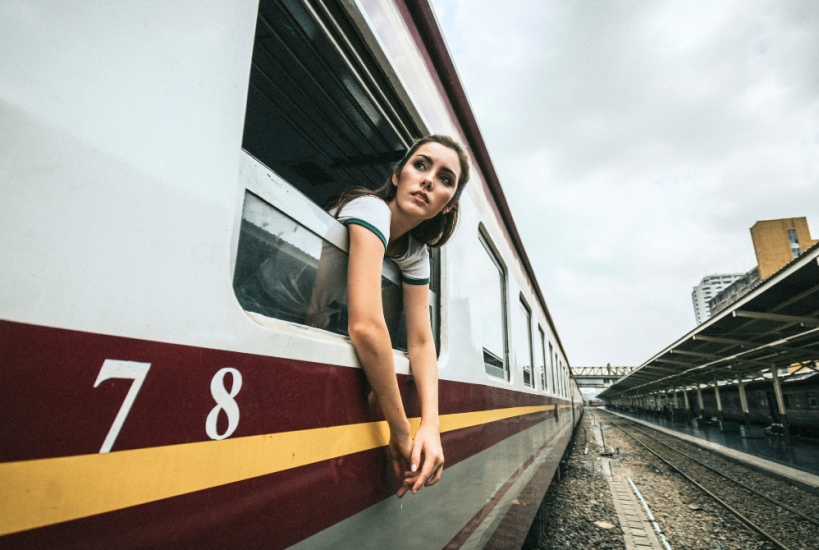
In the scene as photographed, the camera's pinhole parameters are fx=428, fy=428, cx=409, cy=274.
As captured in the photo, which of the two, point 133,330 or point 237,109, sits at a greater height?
point 237,109

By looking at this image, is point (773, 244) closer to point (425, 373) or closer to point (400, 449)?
point (425, 373)

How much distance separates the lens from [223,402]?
705 mm

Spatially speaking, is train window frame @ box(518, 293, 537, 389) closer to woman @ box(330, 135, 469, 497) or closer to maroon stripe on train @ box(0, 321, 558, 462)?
woman @ box(330, 135, 469, 497)

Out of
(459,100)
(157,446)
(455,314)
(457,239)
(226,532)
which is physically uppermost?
(459,100)

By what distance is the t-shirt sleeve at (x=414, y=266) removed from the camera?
1457mm

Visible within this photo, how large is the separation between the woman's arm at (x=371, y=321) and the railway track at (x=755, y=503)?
20.2ft

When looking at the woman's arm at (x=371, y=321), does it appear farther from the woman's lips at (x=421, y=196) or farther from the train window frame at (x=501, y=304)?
the train window frame at (x=501, y=304)

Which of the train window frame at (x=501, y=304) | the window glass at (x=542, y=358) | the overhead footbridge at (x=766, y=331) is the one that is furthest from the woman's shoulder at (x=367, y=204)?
the overhead footbridge at (x=766, y=331)

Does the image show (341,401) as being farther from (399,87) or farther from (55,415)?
(399,87)

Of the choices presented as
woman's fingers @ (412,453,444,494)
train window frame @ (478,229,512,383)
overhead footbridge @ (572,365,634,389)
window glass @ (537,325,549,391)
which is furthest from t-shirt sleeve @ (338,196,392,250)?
overhead footbridge @ (572,365,634,389)

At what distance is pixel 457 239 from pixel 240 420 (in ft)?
5.18

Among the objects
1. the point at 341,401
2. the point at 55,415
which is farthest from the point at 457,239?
the point at 55,415

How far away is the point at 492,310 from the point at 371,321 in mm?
2036

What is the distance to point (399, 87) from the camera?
5.05ft
